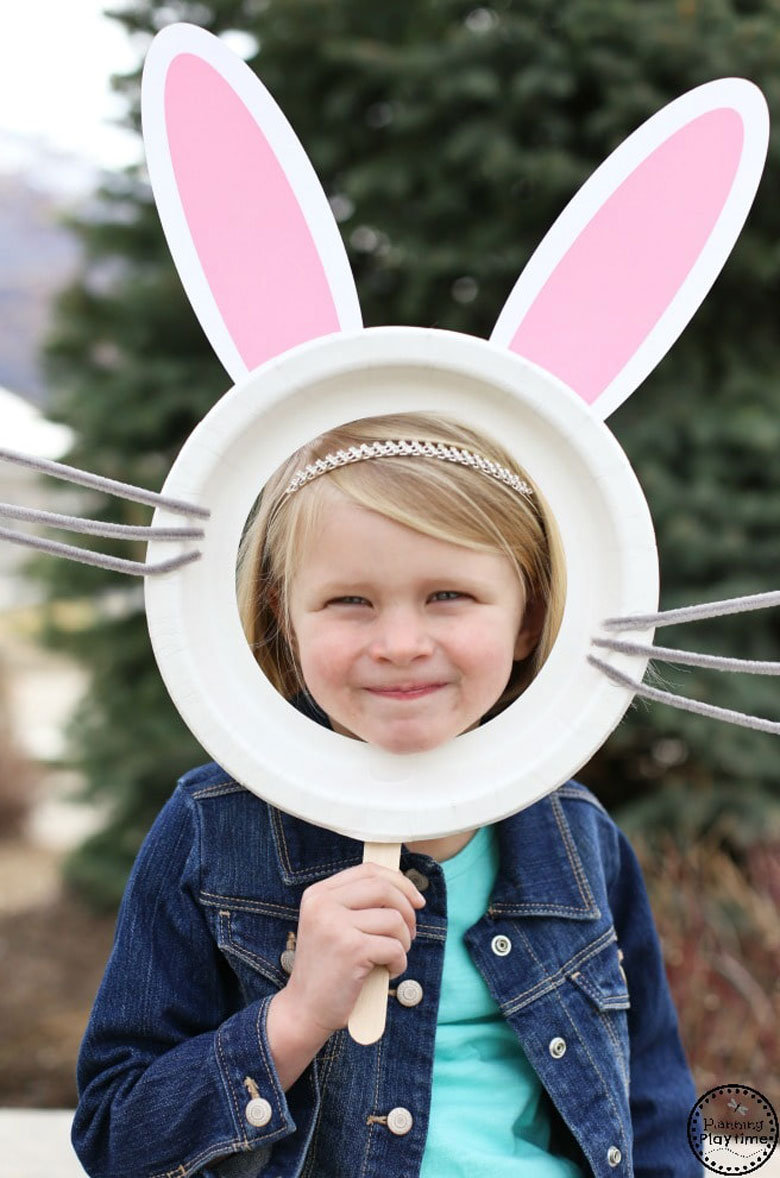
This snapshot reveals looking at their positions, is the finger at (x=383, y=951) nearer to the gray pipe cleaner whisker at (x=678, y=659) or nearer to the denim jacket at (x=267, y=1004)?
the denim jacket at (x=267, y=1004)

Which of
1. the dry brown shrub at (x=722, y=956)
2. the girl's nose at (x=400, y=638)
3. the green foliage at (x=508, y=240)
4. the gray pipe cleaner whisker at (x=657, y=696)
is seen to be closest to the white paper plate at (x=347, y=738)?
the gray pipe cleaner whisker at (x=657, y=696)

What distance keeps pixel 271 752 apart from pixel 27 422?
4.42 metres

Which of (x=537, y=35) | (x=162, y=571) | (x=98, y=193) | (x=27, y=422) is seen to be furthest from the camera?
(x=27, y=422)

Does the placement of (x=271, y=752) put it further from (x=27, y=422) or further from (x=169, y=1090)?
(x=27, y=422)

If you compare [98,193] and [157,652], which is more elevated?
[98,193]

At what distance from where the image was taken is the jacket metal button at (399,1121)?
1.29 meters

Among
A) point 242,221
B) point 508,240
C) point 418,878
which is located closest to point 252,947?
point 418,878

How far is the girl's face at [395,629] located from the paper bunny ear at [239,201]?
0.73 feet

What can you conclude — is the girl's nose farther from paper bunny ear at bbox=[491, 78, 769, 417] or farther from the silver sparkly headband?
paper bunny ear at bbox=[491, 78, 769, 417]

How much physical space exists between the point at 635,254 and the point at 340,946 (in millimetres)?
768

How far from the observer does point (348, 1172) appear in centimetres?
130

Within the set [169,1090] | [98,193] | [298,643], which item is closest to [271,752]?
[298,643]

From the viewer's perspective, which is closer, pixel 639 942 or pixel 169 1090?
pixel 169 1090

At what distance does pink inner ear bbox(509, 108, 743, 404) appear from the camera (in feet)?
4.33
